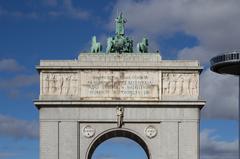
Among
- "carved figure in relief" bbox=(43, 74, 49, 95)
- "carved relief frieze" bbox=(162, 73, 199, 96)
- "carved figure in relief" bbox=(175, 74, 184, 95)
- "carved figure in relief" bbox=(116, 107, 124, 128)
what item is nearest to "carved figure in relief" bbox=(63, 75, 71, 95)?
"carved figure in relief" bbox=(43, 74, 49, 95)

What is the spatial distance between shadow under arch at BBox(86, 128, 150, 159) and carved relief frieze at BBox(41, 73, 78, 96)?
4.15 meters

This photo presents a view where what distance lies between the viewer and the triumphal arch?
68062 mm

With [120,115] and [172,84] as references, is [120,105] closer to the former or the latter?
[120,115]

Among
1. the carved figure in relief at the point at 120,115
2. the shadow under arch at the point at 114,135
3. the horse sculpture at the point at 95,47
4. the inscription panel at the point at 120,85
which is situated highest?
the horse sculpture at the point at 95,47

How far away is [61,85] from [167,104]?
341 inches

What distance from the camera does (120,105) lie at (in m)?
67.8

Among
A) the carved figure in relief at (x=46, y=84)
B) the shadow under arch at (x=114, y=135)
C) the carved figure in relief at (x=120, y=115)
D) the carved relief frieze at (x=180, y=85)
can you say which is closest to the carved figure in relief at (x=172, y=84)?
the carved relief frieze at (x=180, y=85)

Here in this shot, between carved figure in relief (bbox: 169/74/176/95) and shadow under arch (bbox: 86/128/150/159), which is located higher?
carved figure in relief (bbox: 169/74/176/95)

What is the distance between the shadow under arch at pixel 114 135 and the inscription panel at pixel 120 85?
2.73 m

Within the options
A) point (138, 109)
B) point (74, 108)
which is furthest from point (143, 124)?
point (74, 108)

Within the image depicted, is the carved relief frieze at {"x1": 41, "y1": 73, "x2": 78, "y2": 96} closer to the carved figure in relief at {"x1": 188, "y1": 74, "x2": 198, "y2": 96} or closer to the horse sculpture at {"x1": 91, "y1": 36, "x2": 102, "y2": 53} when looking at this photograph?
the horse sculpture at {"x1": 91, "y1": 36, "x2": 102, "y2": 53}

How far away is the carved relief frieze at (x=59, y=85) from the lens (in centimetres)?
6862

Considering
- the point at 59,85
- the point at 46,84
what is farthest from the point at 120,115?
the point at 46,84

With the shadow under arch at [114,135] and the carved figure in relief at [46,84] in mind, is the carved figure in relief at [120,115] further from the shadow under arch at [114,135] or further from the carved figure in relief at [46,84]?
the carved figure in relief at [46,84]
